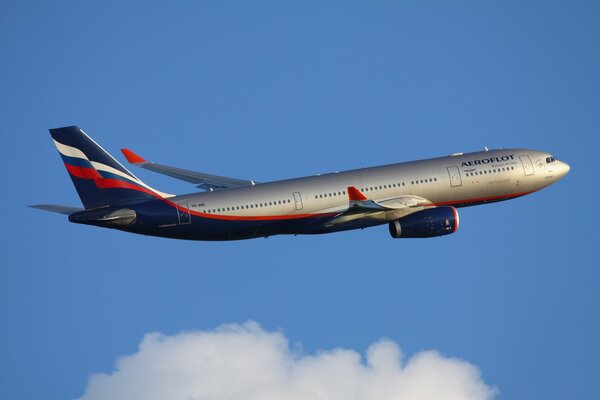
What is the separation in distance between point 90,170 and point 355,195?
66.3ft

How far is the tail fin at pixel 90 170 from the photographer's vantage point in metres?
99.8

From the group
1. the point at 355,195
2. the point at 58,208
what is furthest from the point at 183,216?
the point at 355,195

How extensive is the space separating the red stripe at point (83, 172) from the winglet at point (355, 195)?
19.2 meters

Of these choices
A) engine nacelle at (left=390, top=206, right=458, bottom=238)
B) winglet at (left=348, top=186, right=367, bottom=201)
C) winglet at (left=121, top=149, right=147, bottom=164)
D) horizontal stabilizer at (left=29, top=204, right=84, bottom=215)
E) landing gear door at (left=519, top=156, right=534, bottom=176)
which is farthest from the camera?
winglet at (left=121, top=149, right=147, bottom=164)

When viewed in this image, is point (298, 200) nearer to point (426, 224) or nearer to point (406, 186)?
point (406, 186)

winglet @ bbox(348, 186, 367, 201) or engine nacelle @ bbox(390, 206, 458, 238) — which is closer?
winglet @ bbox(348, 186, 367, 201)

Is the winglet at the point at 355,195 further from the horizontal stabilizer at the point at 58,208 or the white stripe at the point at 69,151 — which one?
the horizontal stabilizer at the point at 58,208

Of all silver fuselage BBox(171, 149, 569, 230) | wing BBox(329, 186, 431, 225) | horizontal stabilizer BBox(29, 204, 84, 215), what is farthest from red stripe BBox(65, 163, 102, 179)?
wing BBox(329, 186, 431, 225)

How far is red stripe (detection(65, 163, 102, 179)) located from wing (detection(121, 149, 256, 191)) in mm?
14910

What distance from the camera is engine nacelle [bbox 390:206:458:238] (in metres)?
103

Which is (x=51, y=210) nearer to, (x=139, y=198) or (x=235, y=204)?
(x=139, y=198)

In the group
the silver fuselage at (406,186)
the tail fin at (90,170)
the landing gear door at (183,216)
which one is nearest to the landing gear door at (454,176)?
the silver fuselage at (406,186)

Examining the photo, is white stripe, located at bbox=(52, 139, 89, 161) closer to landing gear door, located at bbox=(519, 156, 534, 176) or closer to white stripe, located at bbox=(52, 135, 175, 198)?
white stripe, located at bbox=(52, 135, 175, 198)

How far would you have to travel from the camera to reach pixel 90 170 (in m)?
100
